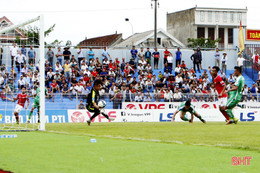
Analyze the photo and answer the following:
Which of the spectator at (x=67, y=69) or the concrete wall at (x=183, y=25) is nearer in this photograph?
the spectator at (x=67, y=69)

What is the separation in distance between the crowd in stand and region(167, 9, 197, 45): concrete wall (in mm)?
55195

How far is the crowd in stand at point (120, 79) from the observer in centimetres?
3038

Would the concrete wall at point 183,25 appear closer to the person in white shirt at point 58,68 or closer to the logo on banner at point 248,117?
the person in white shirt at point 58,68

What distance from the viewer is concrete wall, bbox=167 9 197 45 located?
9600cm

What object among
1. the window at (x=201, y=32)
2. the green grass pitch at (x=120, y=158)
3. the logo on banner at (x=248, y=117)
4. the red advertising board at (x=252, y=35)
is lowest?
the logo on banner at (x=248, y=117)

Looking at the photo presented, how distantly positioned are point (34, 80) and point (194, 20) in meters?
74.9

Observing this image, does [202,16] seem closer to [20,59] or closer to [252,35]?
[252,35]

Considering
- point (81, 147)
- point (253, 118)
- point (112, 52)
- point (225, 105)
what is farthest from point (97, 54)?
point (81, 147)

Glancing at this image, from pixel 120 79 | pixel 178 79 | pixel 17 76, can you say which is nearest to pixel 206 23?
pixel 178 79

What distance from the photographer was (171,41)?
7369 cm

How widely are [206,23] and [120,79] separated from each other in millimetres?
66567

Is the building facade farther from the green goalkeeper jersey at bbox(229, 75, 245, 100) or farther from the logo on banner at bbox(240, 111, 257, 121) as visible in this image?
the green goalkeeper jersey at bbox(229, 75, 245, 100)

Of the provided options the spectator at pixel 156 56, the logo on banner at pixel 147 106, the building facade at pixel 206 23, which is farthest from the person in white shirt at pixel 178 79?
the building facade at pixel 206 23

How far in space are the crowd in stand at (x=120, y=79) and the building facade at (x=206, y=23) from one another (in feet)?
182
